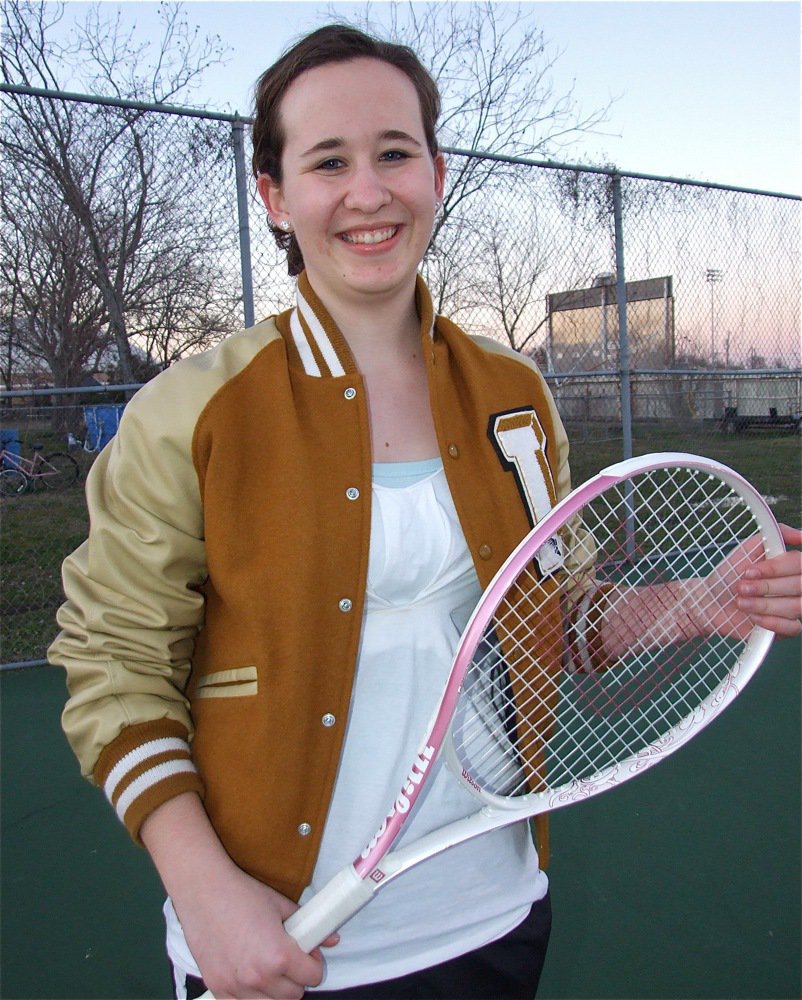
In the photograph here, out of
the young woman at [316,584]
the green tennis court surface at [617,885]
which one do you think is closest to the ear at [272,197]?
the young woman at [316,584]

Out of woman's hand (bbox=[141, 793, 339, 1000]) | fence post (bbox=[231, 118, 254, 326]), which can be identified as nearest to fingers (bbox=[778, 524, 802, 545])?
woman's hand (bbox=[141, 793, 339, 1000])

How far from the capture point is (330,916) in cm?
124

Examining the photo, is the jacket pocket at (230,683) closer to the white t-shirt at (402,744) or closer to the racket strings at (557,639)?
the white t-shirt at (402,744)

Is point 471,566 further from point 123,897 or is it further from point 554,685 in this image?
point 123,897

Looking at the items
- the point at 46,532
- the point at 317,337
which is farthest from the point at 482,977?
the point at 46,532

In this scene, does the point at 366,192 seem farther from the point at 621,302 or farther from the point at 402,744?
the point at 621,302

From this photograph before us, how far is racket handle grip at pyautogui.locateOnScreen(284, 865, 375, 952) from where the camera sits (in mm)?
1234

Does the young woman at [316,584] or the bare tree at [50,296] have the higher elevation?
the bare tree at [50,296]

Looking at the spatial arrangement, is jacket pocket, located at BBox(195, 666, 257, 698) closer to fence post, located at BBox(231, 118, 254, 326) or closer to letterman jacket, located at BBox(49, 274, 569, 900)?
letterman jacket, located at BBox(49, 274, 569, 900)

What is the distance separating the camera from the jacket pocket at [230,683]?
127cm

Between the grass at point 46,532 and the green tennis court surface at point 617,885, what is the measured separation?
1.95 metres

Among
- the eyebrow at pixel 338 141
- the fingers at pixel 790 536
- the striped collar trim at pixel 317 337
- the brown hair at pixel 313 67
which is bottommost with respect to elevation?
the fingers at pixel 790 536

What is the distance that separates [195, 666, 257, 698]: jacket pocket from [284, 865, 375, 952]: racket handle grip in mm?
314

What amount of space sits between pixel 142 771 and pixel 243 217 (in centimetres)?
393
